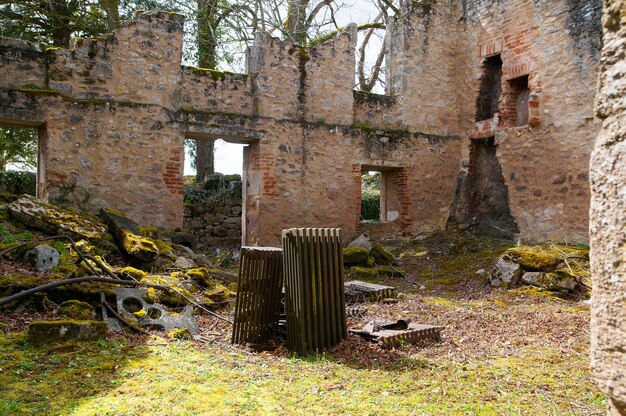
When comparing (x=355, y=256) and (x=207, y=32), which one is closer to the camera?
(x=355, y=256)

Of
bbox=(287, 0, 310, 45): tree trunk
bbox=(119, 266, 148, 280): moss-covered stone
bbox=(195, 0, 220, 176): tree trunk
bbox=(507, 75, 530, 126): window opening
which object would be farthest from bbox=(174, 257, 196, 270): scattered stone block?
bbox=(287, 0, 310, 45): tree trunk

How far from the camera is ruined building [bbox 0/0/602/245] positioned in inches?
362

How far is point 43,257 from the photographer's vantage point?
600 centimetres

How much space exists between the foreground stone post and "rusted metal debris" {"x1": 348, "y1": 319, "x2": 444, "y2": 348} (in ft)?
11.3

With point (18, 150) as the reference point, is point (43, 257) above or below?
below

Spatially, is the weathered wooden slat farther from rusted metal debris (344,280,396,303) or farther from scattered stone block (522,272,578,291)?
scattered stone block (522,272,578,291)

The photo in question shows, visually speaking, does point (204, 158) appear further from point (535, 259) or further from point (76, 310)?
point (76, 310)

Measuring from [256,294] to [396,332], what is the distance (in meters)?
1.31

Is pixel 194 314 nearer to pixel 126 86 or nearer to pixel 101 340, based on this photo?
pixel 101 340

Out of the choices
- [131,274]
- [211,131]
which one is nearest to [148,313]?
[131,274]

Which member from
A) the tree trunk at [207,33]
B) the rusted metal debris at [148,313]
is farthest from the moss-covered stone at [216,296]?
the tree trunk at [207,33]

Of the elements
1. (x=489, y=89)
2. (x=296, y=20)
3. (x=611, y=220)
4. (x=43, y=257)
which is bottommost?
(x=43, y=257)

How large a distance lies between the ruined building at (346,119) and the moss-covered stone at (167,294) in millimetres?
3396

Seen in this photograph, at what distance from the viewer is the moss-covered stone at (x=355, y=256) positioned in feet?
31.3
